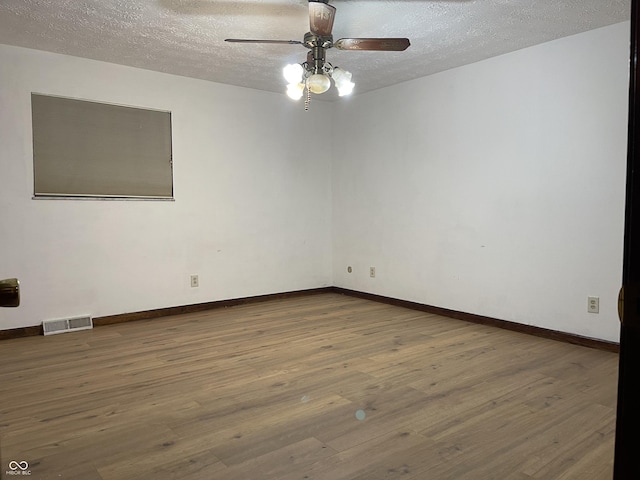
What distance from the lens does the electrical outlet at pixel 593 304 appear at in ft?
10.9

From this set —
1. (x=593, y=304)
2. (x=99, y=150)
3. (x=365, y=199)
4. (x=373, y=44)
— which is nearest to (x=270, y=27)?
(x=373, y=44)

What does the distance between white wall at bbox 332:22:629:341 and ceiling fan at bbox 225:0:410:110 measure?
62.6 inches

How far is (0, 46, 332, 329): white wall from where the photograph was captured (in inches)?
146

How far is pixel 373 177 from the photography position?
5.16 meters

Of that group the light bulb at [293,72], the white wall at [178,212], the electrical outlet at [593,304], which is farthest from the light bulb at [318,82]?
the electrical outlet at [593,304]

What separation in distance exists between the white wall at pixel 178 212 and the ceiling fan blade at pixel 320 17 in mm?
2318

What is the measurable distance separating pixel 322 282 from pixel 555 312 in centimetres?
287

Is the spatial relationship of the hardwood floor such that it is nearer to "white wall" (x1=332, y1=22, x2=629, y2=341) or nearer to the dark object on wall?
"white wall" (x1=332, y1=22, x2=629, y2=341)

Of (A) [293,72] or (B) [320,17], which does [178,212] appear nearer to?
(A) [293,72]

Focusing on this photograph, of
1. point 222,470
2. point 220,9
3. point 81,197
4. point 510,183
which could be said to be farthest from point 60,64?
point 510,183

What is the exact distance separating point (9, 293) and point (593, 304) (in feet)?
12.2

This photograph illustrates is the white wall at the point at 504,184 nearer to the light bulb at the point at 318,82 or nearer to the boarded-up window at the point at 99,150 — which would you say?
the light bulb at the point at 318,82

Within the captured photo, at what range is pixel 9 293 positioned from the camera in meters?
0.70

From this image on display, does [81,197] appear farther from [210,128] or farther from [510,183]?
[510,183]
